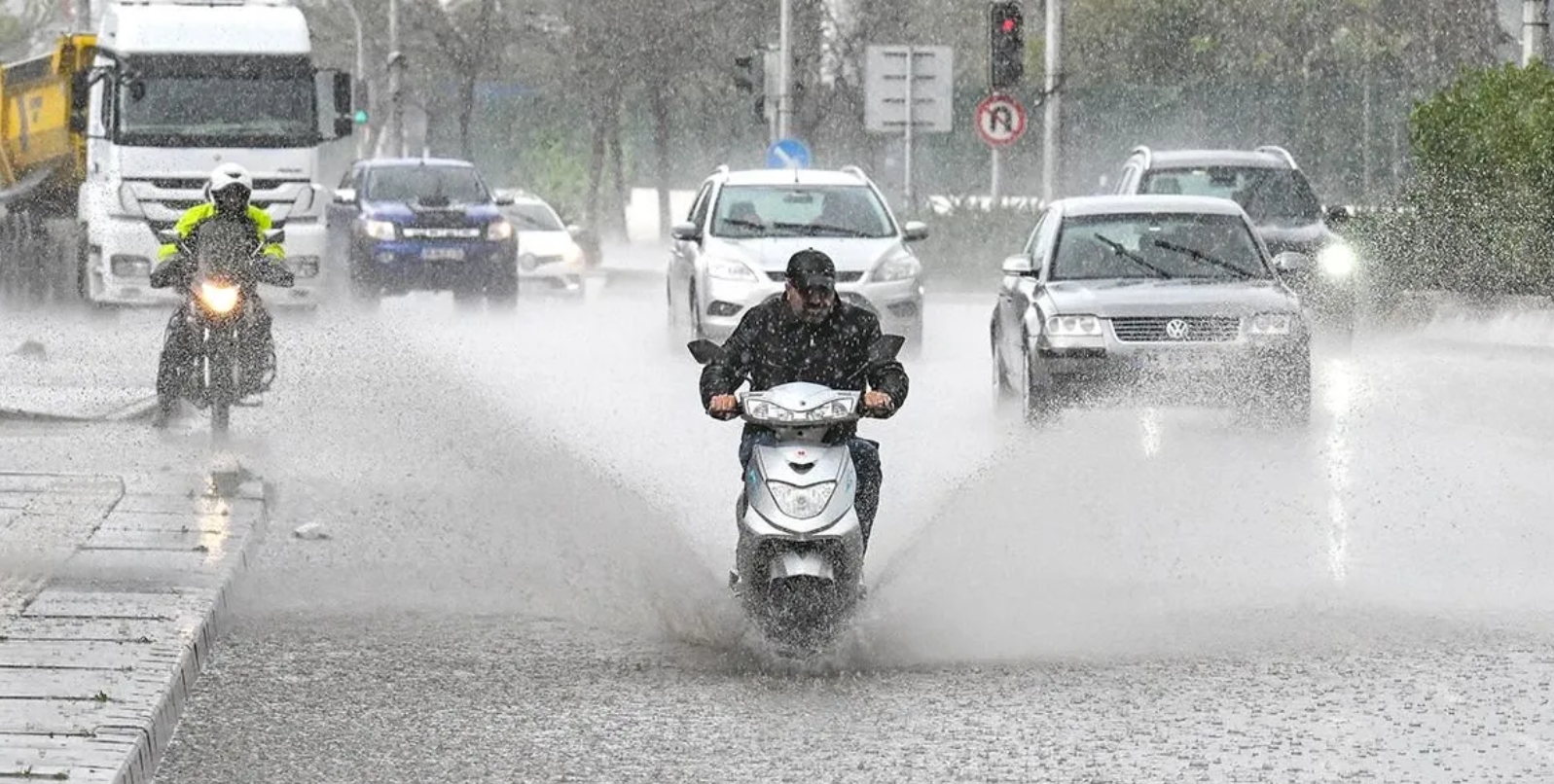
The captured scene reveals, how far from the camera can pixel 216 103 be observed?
103ft

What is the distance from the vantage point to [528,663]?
33.0 feet

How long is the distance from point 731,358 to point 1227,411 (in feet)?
31.2

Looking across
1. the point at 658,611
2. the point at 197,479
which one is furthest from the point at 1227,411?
the point at 658,611

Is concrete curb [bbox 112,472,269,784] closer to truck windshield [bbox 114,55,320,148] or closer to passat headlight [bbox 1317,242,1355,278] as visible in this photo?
passat headlight [bbox 1317,242,1355,278]

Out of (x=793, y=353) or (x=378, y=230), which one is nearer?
(x=793, y=353)

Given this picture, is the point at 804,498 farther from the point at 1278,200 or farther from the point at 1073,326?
the point at 1278,200

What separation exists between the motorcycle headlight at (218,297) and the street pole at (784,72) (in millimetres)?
27869

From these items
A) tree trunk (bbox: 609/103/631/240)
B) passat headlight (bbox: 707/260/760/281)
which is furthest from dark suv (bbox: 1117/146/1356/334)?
tree trunk (bbox: 609/103/631/240)

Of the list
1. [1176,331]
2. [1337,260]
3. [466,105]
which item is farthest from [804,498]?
[466,105]

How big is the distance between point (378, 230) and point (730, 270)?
8409 mm

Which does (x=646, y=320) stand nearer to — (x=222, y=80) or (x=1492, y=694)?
(x=222, y=80)

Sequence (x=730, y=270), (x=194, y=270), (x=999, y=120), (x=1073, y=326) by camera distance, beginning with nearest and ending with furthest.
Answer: (x=194, y=270), (x=1073, y=326), (x=730, y=270), (x=999, y=120)

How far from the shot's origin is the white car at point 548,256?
38.7m

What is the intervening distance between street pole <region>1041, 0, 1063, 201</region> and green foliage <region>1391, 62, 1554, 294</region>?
9.40 m
